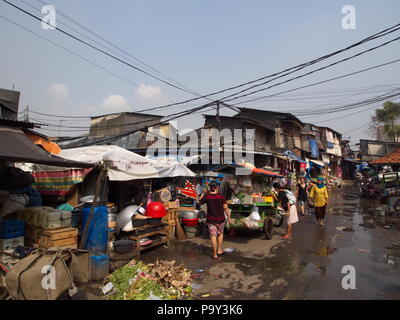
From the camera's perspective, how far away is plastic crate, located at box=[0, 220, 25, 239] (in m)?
5.34

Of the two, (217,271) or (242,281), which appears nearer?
(242,281)

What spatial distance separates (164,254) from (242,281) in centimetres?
282

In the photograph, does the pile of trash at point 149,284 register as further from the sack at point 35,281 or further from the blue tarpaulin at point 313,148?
the blue tarpaulin at point 313,148

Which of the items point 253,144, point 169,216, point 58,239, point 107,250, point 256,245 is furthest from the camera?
point 253,144

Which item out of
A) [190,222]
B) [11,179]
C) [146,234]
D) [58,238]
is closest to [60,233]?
[58,238]

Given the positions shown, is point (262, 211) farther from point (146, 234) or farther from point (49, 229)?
point (49, 229)

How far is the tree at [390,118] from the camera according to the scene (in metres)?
34.5

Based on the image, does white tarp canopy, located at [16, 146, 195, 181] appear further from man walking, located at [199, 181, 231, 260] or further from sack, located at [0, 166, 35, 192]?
man walking, located at [199, 181, 231, 260]

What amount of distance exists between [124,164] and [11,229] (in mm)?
3939
